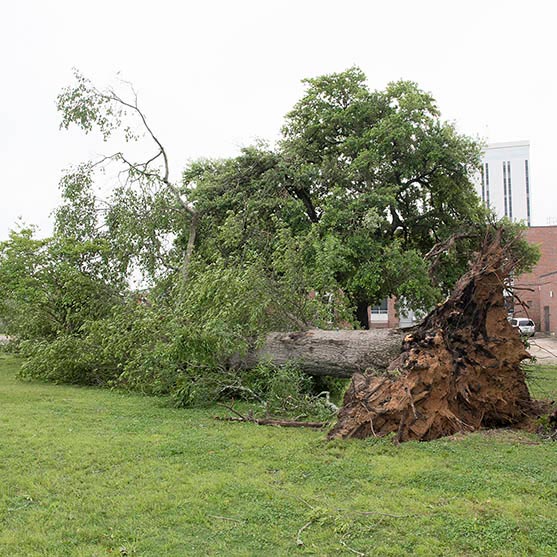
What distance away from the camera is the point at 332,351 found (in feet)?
29.2

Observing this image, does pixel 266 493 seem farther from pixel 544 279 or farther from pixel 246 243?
pixel 544 279

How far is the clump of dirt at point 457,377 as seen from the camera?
6.54m

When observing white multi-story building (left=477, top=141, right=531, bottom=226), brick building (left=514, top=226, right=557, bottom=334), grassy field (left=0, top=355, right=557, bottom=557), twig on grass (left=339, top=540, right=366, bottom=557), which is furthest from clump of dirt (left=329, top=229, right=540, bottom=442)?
white multi-story building (left=477, top=141, right=531, bottom=226)

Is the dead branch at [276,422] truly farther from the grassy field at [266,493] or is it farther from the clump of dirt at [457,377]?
the clump of dirt at [457,377]

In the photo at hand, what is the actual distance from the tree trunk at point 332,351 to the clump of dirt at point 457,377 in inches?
34.9

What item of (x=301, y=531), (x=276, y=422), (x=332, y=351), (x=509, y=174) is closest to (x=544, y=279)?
(x=332, y=351)

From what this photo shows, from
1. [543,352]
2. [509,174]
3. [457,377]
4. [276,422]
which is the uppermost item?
[509,174]

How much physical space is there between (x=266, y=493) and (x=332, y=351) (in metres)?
4.39

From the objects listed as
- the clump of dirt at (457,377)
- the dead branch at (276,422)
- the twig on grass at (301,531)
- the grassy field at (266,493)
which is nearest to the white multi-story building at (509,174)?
the clump of dirt at (457,377)

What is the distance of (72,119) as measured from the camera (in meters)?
14.1

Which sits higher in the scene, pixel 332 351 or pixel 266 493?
pixel 332 351

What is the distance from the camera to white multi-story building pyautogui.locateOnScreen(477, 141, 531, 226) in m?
70.1

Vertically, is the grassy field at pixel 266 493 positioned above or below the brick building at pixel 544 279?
below

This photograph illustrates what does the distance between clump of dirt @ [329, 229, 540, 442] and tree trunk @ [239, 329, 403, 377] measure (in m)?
0.89
